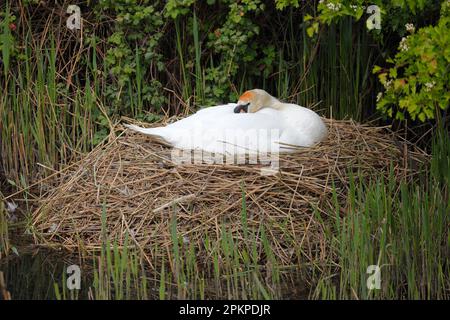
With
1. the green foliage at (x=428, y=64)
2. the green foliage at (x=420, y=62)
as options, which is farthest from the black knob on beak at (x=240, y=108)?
the green foliage at (x=428, y=64)

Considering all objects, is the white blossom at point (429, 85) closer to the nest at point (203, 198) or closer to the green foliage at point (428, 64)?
the green foliage at point (428, 64)

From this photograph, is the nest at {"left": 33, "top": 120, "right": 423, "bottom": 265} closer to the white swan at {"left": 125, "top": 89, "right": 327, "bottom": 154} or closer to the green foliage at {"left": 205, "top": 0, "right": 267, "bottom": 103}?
the white swan at {"left": 125, "top": 89, "right": 327, "bottom": 154}

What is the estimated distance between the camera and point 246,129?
20.1ft

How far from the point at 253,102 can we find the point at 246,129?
44cm

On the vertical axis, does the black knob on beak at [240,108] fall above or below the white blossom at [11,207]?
above

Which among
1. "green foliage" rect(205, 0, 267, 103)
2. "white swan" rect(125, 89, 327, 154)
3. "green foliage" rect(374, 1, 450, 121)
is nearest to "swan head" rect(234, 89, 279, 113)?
"white swan" rect(125, 89, 327, 154)

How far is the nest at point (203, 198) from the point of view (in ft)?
18.8

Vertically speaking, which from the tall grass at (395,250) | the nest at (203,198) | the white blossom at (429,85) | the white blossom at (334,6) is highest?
the white blossom at (334,6)

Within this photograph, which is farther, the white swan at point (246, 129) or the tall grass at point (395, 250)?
the white swan at point (246, 129)

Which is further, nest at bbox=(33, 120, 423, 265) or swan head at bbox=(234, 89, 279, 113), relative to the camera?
swan head at bbox=(234, 89, 279, 113)

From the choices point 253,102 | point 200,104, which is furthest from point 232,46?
point 253,102

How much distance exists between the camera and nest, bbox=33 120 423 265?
574 centimetres

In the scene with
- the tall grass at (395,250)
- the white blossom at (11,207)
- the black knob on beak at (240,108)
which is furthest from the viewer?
the white blossom at (11,207)

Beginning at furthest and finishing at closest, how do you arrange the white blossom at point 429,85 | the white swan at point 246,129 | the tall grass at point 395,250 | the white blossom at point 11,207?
the white blossom at point 11,207
the white swan at point 246,129
the white blossom at point 429,85
the tall grass at point 395,250
